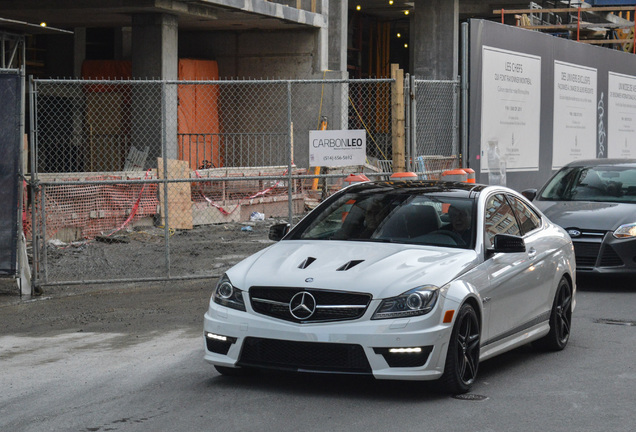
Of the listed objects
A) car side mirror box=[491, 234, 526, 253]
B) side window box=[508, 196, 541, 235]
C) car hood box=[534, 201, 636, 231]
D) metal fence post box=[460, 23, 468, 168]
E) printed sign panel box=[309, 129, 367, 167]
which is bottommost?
car hood box=[534, 201, 636, 231]

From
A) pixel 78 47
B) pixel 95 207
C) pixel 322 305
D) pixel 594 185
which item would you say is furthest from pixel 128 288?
pixel 78 47

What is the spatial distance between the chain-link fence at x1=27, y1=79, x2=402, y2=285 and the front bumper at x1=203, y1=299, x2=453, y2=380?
619 cm

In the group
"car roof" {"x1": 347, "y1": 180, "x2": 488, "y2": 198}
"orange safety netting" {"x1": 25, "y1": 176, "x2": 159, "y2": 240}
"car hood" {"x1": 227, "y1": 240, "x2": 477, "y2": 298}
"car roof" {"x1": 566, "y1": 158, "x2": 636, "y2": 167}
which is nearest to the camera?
"car hood" {"x1": 227, "y1": 240, "x2": 477, "y2": 298}

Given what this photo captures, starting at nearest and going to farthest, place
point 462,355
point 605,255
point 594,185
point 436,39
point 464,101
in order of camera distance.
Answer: point 462,355, point 605,255, point 594,185, point 464,101, point 436,39

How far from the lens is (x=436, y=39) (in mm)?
33938

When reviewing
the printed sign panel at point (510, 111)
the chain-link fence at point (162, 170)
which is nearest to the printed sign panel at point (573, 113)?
the printed sign panel at point (510, 111)

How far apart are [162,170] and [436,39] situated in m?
15.9

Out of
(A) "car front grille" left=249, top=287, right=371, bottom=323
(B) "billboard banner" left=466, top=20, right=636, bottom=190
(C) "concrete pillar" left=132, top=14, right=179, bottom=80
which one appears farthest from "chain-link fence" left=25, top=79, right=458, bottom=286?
(A) "car front grille" left=249, top=287, right=371, bottom=323

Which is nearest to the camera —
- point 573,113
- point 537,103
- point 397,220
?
point 397,220

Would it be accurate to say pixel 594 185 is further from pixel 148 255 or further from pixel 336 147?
pixel 148 255

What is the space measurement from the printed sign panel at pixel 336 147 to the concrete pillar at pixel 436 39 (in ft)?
66.5

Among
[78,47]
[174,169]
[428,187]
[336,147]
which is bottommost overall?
[174,169]

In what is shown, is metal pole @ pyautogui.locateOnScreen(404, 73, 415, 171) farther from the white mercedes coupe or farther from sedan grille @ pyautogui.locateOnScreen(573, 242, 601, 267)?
the white mercedes coupe

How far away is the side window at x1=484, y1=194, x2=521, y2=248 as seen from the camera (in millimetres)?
7816
